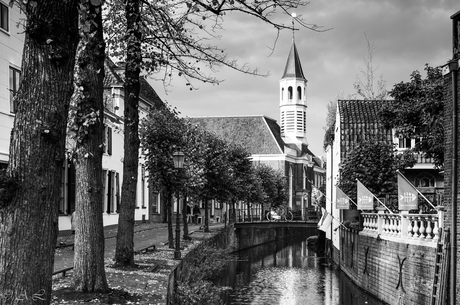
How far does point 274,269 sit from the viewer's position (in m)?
35.9

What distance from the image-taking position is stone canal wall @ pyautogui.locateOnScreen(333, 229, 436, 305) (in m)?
16.8

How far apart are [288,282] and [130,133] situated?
1662 centimetres

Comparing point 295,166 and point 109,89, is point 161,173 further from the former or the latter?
point 295,166

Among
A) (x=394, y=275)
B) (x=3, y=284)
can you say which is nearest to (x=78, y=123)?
(x=3, y=284)

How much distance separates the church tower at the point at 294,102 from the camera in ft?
295

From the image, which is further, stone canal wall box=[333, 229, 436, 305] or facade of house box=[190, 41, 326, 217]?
facade of house box=[190, 41, 326, 217]

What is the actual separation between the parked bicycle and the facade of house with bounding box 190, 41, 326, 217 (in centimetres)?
1047

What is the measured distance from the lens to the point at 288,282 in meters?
30.1

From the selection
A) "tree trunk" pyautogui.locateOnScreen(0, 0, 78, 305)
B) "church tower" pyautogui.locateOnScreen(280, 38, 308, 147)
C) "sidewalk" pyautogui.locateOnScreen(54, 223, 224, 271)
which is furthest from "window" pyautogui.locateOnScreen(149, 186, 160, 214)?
"church tower" pyautogui.locateOnScreen(280, 38, 308, 147)

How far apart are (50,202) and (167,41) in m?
9.02

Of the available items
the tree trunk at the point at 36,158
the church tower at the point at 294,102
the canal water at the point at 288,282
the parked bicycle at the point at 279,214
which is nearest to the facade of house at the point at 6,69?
the canal water at the point at 288,282

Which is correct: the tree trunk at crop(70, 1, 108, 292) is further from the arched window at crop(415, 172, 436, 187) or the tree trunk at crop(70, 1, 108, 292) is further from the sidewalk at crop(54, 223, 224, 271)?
the arched window at crop(415, 172, 436, 187)

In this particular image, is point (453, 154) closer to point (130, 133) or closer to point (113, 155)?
point (130, 133)

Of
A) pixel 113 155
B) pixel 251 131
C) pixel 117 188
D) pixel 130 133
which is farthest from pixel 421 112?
pixel 251 131
